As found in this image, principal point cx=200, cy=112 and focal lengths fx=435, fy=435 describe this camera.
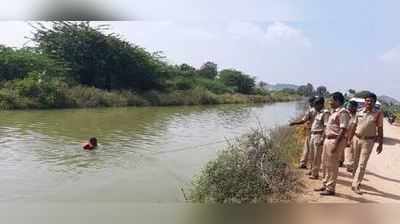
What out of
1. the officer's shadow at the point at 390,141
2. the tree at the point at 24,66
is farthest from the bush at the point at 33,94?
the officer's shadow at the point at 390,141

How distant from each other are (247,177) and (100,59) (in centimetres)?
2267

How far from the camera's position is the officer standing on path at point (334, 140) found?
5387 millimetres

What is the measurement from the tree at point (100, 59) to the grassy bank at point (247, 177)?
19.5 metres

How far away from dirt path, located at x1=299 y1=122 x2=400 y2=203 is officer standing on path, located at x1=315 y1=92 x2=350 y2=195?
0.21 meters

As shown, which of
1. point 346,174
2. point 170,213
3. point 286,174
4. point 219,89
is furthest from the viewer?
point 219,89

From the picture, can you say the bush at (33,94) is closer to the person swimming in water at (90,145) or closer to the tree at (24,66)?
the tree at (24,66)

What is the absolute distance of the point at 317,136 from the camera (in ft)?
22.2

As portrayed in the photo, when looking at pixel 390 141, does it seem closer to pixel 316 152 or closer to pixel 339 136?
pixel 316 152

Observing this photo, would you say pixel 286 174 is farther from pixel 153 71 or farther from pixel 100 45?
pixel 153 71

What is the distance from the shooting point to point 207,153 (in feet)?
35.0

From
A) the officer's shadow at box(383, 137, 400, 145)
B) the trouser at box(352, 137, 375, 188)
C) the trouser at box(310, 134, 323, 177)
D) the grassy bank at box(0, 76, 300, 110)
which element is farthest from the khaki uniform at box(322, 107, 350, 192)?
the grassy bank at box(0, 76, 300, 110)

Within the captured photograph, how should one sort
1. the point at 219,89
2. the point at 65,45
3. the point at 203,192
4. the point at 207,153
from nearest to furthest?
the point at 203,192, the point at 207,153, the point at 65,45, the point at 219,89

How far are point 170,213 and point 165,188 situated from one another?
13.4 ft

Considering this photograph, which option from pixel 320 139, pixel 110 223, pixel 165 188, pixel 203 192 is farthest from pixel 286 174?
pixel 110 223
